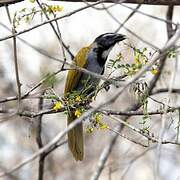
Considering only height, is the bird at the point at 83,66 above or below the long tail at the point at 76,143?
above

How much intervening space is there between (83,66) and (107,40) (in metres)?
0.23

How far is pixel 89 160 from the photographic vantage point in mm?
6184

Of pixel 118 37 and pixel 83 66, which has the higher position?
pixel 118 37

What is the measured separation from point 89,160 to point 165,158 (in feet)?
3.22

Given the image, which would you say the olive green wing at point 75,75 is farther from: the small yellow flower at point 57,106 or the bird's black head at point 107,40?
the small yellow flower at point 57,106

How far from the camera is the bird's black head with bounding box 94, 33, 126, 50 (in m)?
3.88

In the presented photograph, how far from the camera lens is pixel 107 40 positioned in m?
4.00

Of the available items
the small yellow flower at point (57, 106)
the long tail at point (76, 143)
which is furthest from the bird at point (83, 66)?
the small yellow flower at point (57, 106)

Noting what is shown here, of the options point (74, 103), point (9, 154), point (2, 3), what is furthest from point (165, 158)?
point (2, 3)

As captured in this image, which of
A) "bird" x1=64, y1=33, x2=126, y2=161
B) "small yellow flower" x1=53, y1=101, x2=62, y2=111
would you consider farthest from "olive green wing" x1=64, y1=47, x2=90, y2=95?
"small yellow flower" x1=53, y1=101, x2=62, y2=111

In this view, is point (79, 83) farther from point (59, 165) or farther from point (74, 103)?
point (59, 165)

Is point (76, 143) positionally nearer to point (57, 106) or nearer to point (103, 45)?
point (103, 45)

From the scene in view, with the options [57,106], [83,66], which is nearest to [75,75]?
[83,66]

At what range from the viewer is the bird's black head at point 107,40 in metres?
3.88
